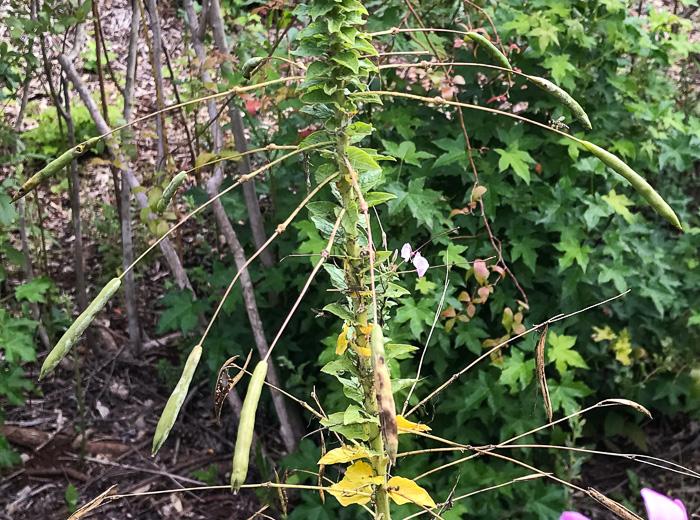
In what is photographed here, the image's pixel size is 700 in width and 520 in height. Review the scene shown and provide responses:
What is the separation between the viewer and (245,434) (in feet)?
1.87

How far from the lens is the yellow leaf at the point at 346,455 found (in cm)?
90

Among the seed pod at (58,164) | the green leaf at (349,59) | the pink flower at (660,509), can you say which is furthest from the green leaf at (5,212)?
the pink flower at (660,509)

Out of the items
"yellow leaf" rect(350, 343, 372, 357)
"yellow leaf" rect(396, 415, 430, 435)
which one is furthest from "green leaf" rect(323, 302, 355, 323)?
"yellow leaf" rect(396, 415, 430, 435)

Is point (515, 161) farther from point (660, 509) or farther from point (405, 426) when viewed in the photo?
point (660, 509)

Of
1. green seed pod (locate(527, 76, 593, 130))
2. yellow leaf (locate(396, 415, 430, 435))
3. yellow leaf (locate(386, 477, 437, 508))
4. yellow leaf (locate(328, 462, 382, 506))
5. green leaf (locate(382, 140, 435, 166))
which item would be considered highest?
green seed pod (locate(527, 76, 593, 130))

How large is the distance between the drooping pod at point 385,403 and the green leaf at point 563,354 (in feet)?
6.21

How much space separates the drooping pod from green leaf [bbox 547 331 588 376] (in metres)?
1.89

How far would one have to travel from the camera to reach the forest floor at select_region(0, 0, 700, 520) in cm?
253

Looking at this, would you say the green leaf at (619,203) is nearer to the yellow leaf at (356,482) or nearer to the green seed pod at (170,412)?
the yellow leaf at (356,482)

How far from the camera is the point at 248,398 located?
59 cm

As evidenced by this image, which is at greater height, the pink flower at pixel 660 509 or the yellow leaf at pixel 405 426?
the pink flower at pixel 660 509

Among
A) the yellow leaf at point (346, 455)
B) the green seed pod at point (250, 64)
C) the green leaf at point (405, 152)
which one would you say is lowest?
the yellow leaf at point (346, 455)

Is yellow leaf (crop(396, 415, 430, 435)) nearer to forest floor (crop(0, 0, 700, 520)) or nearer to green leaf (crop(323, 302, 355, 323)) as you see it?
green leaf (crop(323, 302, 355, 323))

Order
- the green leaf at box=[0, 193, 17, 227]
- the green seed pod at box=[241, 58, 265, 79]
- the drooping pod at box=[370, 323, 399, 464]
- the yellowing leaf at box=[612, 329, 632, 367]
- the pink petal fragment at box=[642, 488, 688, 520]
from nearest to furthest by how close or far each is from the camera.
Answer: the drooping pod at box=[370, 323, 399, 464] < the pink petal fragment at box=[642, 488, 688, 520] < the green seed pod at box=[241, 58, 265, 79] < the green leaf at box=[0, 193, 17, 227] < the yellowing leaf at box=[612, 329, 632, 367]
